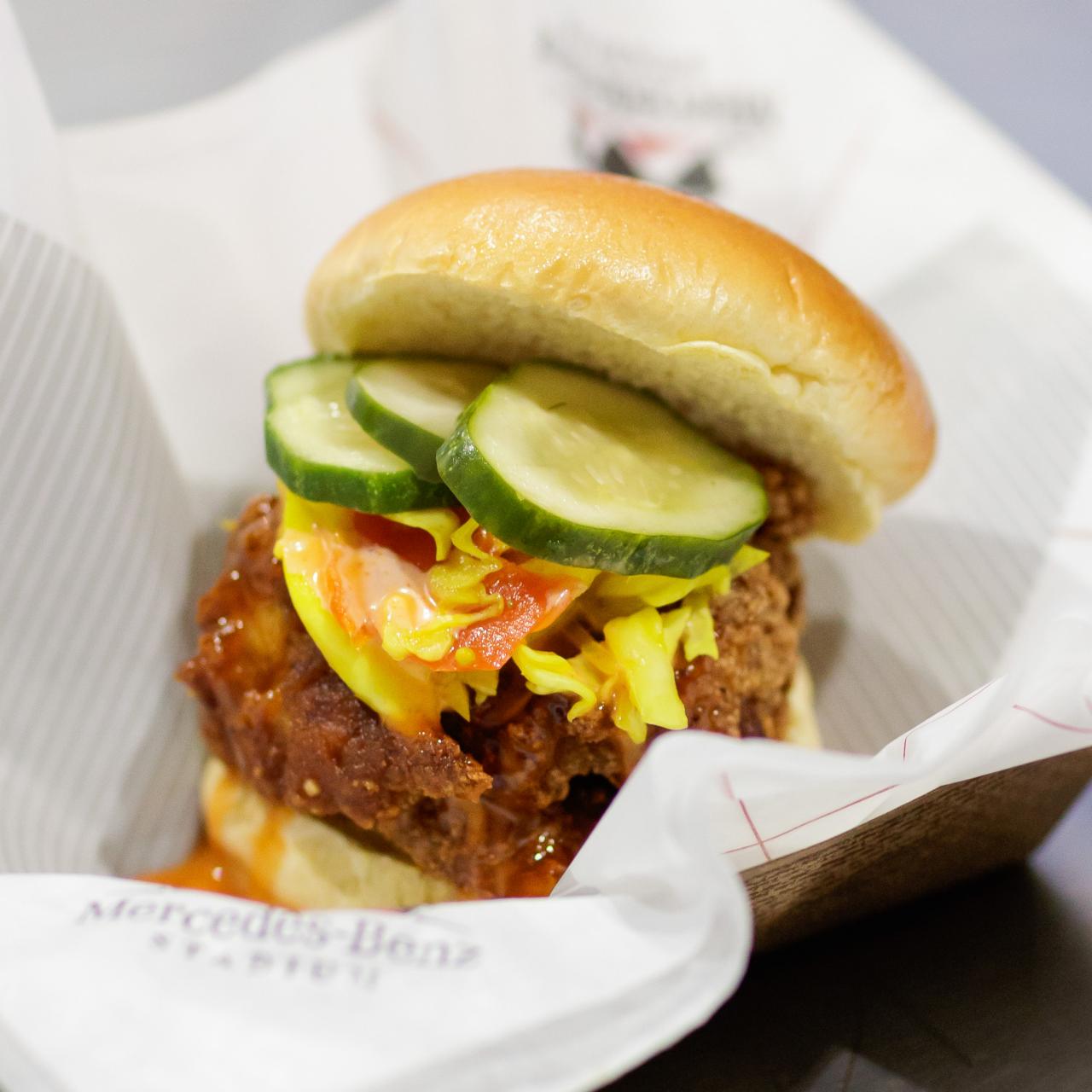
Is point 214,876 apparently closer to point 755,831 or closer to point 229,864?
point 229,864

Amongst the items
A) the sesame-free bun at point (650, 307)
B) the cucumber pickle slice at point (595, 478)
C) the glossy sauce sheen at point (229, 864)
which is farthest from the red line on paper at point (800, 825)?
the glossy sauce sheen at point (229, 864)

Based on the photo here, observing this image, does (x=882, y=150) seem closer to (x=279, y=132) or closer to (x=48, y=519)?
(x=279, y=132)

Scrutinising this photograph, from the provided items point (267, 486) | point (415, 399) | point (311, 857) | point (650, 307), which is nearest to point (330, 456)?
point (415, 399)

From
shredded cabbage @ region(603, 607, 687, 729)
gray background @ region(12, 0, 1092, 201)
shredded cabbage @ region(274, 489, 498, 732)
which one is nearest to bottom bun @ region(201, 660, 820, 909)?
shredded cabbage @ region(274, 489, 498, 732)

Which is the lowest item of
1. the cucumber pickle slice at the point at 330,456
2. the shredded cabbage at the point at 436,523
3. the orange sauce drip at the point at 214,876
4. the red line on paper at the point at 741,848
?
the orange sauce drip at the point at 214,876

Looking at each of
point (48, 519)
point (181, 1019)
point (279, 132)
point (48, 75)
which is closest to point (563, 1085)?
point (181, 1019)

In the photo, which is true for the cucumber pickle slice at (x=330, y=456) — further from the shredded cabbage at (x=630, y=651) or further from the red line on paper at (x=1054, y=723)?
the red line on paper at (x=1054, y=723)
